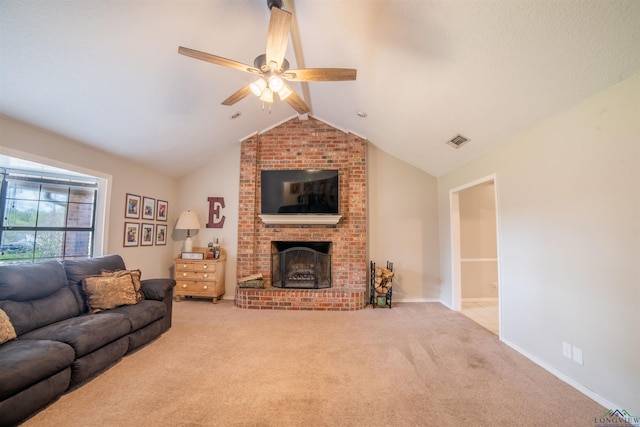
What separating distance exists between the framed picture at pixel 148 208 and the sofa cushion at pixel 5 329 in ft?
8.00

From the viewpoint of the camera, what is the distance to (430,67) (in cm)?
242

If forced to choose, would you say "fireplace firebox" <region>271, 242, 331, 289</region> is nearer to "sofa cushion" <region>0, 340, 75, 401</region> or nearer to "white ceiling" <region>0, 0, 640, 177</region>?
"white ceiling" <region>0, 0, 640, 177</region>

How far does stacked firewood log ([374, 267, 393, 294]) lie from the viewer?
13.8 feet

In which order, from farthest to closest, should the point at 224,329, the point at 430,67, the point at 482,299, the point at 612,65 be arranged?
the point at 482,299
the point at 224,329
the point at 430,67
the point at 612,65

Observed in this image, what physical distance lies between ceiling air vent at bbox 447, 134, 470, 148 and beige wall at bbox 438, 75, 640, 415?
1.57 feet

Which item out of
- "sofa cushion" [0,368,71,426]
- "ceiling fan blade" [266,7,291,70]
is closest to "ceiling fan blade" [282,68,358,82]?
"ceiling fan blade" [266,7,291,70]

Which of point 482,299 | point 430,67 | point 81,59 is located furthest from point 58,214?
point 482,299

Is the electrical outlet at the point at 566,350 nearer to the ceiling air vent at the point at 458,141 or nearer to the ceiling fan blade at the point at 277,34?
the ceiling air vent at the point at 458,141

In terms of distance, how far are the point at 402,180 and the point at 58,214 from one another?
5.15m

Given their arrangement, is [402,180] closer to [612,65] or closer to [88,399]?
[612,65]

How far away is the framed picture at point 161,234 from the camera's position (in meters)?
4.47

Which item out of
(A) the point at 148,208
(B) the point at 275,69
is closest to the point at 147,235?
(A) the point at 148,208

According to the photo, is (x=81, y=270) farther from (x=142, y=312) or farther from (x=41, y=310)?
(x=142, y=312)

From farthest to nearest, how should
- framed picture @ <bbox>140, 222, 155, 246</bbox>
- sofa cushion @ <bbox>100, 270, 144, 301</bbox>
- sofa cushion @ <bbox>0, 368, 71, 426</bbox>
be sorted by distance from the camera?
framed picture @ <bbox>140, 222, 155, 246</bbox> → sofa cushion @ <bbox>100, 270, 144, 301</bbox> → sofa cushion @ <bbox>0, 368, 71, 426</bbox>
